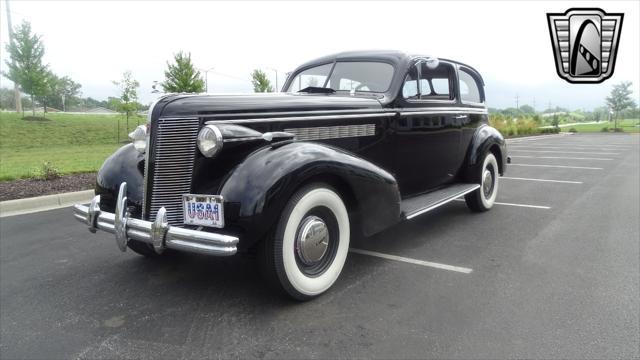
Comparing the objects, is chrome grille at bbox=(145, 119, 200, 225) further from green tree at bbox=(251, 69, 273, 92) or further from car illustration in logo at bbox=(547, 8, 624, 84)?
green tree at bbox=(251, 69, 273, 92)

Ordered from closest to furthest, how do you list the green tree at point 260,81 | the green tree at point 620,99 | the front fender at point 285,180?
the front fender at point 285,180
the green tree at point 260,81
the green tree at point 620,99

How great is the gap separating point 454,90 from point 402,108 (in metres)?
1.28

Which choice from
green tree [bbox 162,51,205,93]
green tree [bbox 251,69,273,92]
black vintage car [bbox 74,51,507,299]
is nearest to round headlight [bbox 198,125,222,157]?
black vintage car [bbox 74,51,507,299]

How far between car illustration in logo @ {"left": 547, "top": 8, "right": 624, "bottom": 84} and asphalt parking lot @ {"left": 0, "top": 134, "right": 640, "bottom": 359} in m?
3.28

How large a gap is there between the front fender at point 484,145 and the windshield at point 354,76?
1.78m

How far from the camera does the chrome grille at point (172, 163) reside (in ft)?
9.11

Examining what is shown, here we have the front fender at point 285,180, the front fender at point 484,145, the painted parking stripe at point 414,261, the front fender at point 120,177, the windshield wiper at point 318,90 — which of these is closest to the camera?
the front fender at point 285,180

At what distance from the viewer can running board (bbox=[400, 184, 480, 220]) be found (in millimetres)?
3768

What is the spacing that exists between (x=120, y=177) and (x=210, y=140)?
3.34 feet

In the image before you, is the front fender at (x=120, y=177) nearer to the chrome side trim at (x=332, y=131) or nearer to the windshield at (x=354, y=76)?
the chrome side trim at (x=332, y=131)

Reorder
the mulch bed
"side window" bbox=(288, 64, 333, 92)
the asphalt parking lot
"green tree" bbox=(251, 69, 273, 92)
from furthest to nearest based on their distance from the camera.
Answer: "green tree" bbox=(251, 69, 273, 92), the mulch bed, "side window" bbox=(288, 64, 333, 92), the asphalt parking lot

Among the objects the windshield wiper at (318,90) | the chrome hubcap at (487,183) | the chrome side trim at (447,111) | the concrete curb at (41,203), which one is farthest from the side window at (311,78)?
the concrete curb at (41,203)

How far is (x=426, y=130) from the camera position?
443cm

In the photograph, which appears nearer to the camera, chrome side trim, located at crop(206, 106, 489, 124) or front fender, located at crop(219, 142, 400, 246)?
front fender, located at crop(219, 142, 400, 246)
